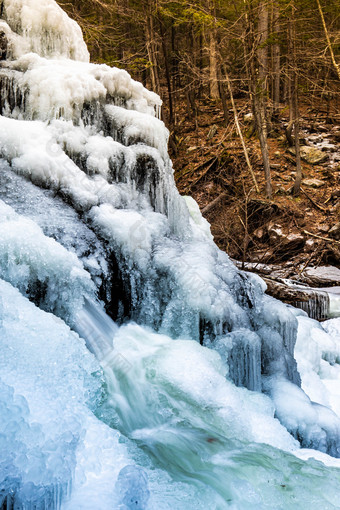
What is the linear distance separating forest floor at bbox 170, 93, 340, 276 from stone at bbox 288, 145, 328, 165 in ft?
0.35

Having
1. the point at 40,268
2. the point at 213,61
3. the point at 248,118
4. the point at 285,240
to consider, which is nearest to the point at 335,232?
the point at 285,240

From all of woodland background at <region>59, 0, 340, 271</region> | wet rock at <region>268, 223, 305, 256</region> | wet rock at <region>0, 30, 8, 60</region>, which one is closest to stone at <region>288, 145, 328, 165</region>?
woodland background at <region>59, 0, 340, 271</region>

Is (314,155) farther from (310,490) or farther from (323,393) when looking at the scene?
(310,490)

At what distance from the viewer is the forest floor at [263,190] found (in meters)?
9.59

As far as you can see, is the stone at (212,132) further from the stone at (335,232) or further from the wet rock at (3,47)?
the wet rock at (3,47)

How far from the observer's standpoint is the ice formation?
204 centimetres

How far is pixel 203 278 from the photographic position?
13.0 feet

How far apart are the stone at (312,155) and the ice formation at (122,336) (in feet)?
25.8

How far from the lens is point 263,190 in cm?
1122

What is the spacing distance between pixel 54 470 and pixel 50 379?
64cm

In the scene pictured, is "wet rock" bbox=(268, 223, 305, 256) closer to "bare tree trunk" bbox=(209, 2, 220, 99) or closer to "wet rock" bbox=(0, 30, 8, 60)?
"bare tree trunk" bbox=(209, 2, 220, 99)

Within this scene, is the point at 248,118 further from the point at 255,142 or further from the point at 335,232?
the point at 335,232

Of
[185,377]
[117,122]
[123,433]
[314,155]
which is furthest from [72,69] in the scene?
[314,155]

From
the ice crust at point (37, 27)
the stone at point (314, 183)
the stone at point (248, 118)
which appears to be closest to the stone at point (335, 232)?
the stone at point (314, 183)
